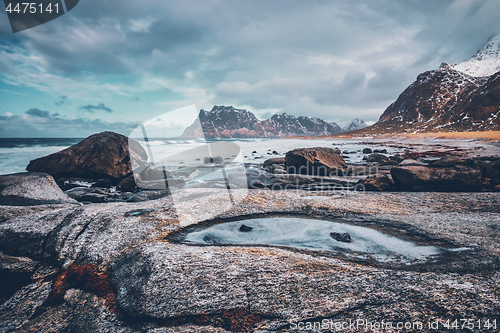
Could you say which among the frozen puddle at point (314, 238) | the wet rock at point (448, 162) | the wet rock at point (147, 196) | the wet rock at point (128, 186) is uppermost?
the wet rock at point (448, 162)

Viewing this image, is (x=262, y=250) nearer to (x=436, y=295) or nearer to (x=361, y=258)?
(x=361, y=258)

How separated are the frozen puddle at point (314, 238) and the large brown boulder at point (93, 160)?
1048 cm

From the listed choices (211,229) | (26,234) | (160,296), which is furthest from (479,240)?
(26,234)

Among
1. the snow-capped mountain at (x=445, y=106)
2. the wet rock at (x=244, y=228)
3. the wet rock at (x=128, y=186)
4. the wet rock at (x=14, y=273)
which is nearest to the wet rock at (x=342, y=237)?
the wet rock at (x=244, y=228)

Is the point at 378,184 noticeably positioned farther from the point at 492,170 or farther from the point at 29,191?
the point at 29,191

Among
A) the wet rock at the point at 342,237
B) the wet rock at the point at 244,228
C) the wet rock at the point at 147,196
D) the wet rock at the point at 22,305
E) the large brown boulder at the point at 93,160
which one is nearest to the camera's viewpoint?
the wet rock at the point at 22,305

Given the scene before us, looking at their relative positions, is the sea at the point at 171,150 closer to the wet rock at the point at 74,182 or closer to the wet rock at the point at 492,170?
the wet rock at the point at 74,182

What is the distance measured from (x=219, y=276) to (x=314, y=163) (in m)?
9.47

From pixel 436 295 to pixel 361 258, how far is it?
0.86 m

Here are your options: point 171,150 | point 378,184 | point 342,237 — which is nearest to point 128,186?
point 342,237

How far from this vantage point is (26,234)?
323 cm

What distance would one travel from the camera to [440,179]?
6.16m

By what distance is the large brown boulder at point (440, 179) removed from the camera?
238 inches

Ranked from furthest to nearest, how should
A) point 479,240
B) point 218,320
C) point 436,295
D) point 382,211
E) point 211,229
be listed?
point 382,211, point 211,229, point 479,240, point 436,295, point 218,320
